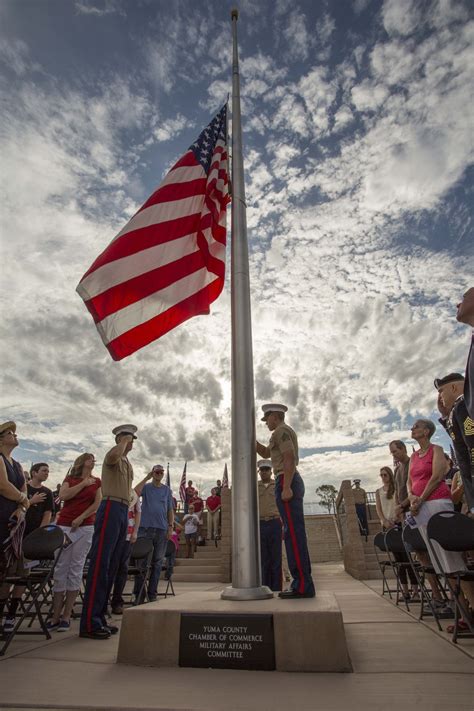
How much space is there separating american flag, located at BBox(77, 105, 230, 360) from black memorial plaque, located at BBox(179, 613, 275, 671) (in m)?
2.59

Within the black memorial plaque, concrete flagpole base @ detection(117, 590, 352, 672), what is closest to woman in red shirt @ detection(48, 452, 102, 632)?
concrete flagpole base @ detection(117, 590, 352, 672)

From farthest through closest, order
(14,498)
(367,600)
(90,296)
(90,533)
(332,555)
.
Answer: (332,555)
(367,600)
(90,533)
(90,296)
(14,498)

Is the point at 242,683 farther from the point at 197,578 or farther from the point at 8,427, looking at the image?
the point at 197,578

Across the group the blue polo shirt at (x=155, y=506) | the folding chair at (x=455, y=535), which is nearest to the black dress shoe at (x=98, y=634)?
the blue polo shirt at (x=155, y=506)

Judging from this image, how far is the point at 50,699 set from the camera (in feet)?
7.70

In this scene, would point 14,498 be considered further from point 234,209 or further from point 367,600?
point 367,600

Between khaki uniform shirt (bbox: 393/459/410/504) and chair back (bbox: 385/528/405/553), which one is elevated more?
khaki uniform shirt (bbox: 393/459/410/504)

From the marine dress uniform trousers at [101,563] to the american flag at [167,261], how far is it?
5.04ft

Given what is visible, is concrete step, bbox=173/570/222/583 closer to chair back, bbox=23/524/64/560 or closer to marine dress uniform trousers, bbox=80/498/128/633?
marine dress uniform trousers, bbox=80/498/128/633

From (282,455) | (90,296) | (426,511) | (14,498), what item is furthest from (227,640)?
(90,296)

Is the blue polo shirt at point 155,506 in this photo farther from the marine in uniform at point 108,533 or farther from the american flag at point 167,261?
the american flag at point 167,261

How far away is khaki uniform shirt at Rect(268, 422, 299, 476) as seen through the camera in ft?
14.5

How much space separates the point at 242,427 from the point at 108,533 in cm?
164

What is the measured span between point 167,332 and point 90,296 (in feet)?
2.82
